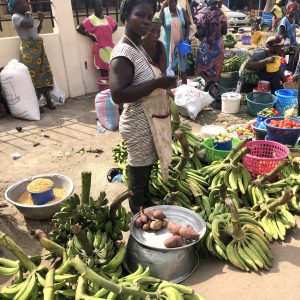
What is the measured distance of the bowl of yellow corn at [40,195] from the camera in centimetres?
351

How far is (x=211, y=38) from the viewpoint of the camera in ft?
23.2

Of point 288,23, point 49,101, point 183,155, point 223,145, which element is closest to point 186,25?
point 288,23

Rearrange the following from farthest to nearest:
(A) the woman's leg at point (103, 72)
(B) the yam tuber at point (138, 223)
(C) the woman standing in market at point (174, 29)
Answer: (A) the woman's leg at point (103, 72) → (C) the woman standing in market at point (174, 29) → (B) the yam tuber at point (138, 223)

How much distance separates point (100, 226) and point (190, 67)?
753 cm

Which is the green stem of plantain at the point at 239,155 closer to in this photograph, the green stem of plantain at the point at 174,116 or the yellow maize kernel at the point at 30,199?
the green stem of plantain at the point at 174,116

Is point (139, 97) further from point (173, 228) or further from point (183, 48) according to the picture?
point (183, 48)

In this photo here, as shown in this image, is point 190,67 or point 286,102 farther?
point 190,67

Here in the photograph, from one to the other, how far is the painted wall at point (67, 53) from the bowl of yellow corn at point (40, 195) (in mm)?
4085

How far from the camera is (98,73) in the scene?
27.6ft

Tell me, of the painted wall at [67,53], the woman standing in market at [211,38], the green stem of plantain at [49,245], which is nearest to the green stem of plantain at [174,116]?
the green stem of plantain at [49,245]

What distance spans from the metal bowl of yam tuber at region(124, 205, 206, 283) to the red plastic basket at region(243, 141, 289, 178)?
1.36 m

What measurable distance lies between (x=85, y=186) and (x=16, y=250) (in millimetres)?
654

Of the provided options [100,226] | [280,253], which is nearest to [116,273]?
[100,226]

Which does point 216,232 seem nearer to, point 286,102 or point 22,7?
point 286,102
